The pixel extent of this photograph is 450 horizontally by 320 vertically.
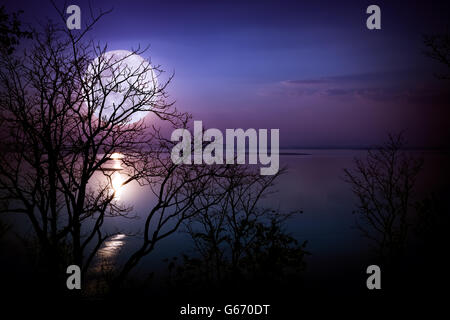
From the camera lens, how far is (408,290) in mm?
18953

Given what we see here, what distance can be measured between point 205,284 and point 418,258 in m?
33.6

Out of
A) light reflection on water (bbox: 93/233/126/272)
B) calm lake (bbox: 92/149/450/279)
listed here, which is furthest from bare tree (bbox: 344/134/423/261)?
light reflection on water (bbox: 93/233/126/272)

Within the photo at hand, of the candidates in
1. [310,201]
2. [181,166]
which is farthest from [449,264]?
[310,201]

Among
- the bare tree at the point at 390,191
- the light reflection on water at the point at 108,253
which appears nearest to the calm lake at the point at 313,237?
the light reflection on water at the point at 108,253

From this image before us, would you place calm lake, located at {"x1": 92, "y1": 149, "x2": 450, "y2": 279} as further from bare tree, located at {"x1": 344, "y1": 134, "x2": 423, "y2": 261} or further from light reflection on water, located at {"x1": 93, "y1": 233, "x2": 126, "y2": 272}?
bare tree, located at {"x1": 344, "y1": 134, "x2": 423, "y2": 261}

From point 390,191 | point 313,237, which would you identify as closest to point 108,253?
point 313,237

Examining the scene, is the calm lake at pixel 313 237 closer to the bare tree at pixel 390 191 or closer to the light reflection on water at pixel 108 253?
the light reflection on water at pixel 108 253

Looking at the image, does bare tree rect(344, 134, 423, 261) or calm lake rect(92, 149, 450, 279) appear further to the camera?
calm lake rect(92, 149, 450, 279)

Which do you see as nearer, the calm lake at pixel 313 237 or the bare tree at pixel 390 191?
the bare tree at pixel 390 191

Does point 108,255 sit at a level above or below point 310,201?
below

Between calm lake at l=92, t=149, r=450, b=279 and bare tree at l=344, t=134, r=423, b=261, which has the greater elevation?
bare tree at l=344, t=134, r=423, b=261

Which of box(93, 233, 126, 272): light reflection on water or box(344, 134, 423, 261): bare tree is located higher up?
box(344, 134, 423, 261): bare tree

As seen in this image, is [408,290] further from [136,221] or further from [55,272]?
[136,221]

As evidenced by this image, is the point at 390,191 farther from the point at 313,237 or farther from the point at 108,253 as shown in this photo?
the point at 108,253
